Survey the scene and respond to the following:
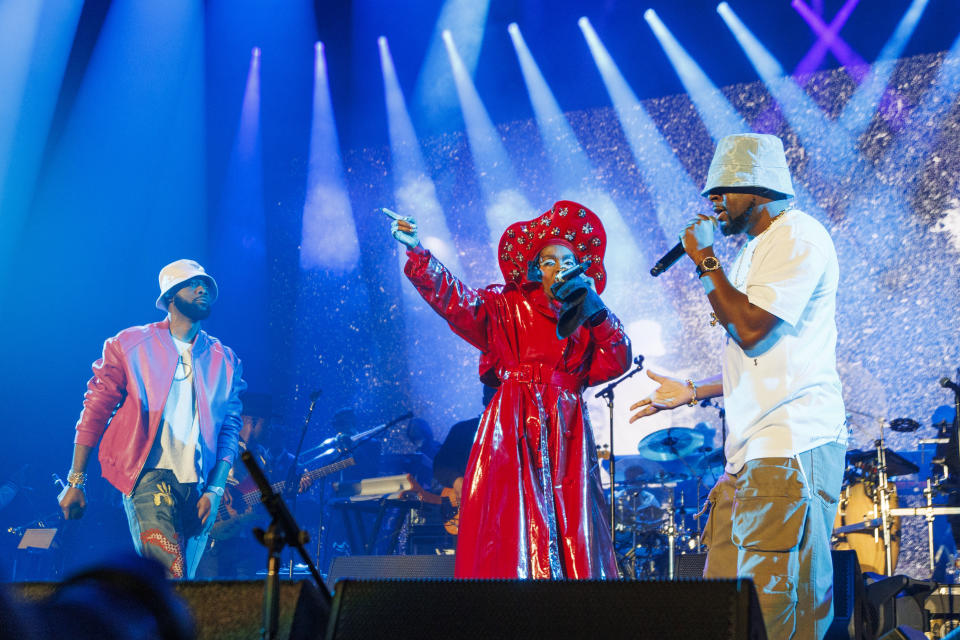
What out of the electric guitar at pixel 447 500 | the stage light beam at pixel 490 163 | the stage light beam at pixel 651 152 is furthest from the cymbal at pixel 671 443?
the stage light beam at pixel 490 163

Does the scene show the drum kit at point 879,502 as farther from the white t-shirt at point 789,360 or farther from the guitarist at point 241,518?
the guitarist at point 241,518

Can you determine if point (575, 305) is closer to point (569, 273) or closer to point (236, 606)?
point (569, 273)

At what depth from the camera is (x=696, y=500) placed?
852 centimetres

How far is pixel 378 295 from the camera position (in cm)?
976

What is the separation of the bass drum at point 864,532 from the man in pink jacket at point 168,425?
15.6 feet

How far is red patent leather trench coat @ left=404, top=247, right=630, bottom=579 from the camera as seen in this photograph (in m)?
3.47

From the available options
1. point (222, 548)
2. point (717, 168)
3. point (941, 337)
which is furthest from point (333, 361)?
point (717, 168)

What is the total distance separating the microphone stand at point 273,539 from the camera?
1564 millimetres

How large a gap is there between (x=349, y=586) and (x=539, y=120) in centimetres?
815

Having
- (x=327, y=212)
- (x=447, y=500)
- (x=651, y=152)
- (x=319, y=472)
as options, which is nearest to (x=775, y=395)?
(x=447, y=500)

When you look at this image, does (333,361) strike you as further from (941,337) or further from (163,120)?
(941,337)

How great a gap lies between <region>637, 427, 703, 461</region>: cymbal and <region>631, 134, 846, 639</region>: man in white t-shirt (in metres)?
4.87

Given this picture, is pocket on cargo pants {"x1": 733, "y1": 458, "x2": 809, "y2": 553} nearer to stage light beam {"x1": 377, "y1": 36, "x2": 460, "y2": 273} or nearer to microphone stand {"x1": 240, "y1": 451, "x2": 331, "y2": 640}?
microphone stand {"x1": 240, "y1": 451, "x2": 331, "y2": 640}

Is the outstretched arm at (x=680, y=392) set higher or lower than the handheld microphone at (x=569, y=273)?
lower
